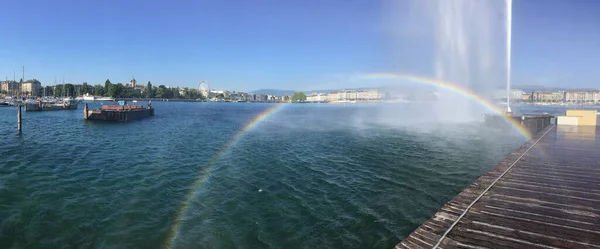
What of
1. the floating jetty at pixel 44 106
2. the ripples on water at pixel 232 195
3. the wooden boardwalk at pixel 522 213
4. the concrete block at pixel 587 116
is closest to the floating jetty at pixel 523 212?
the wooden boardwalk at pixel 522 213

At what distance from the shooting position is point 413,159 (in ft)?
75.7

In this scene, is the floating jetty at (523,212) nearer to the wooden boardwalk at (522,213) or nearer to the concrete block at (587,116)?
the wooden boardwalk at (522,213)

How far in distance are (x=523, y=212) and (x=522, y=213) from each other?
11cm

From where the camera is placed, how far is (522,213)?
7.83 m

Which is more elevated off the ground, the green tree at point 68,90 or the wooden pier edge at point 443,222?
the green tree at point 68,90

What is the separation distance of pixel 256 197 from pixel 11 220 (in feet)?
27.6

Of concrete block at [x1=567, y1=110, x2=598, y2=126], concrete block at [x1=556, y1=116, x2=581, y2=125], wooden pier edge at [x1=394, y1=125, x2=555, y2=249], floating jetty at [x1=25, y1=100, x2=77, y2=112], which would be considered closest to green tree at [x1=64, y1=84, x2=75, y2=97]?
floating jetty at [x1=25, y1=100, x2=77, y2=112]

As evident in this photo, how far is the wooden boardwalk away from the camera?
20.7 ft

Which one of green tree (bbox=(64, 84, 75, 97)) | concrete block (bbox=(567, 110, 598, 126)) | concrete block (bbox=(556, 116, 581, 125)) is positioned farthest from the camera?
green tree (bbox=(64, 84, 75, 97))

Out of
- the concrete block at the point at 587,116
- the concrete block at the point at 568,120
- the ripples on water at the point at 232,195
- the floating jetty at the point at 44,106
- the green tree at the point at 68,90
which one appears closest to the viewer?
the ripples on water at the point at 232,195

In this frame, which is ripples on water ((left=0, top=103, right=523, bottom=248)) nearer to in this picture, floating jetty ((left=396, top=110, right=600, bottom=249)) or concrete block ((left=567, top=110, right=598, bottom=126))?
floating jetty ((left=396, top=110, right=600, bottom=249))

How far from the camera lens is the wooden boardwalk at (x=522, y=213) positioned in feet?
20.7

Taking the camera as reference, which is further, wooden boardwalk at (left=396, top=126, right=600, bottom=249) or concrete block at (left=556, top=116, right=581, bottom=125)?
concrete block at (left=556, top=116, right=581, bottom=125)

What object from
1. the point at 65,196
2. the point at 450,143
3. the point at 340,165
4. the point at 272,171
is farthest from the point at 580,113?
the point at 65,196
